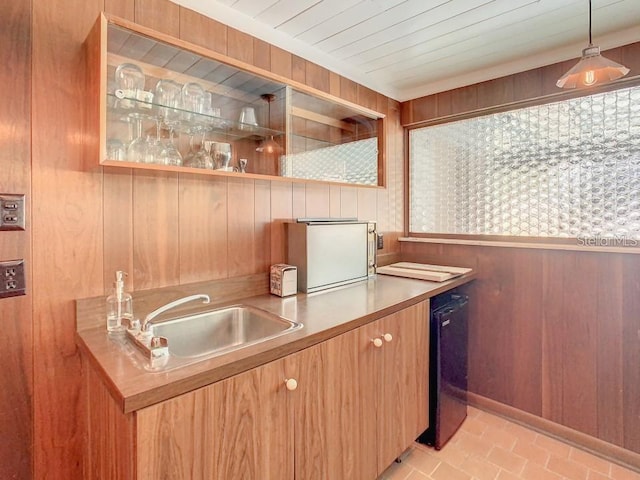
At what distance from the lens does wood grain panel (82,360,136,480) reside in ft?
2.76

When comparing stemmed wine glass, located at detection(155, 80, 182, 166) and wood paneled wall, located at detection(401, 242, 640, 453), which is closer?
stemmed wine glass, located at detection(155, 80, 182, 166)

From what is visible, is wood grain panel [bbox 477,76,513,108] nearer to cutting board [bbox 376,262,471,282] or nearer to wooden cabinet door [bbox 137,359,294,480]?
cutting board [bbox 376,262,471,282]

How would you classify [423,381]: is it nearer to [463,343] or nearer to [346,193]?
[463,343]

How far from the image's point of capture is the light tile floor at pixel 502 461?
1683 millimetres

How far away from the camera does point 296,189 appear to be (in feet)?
6.19

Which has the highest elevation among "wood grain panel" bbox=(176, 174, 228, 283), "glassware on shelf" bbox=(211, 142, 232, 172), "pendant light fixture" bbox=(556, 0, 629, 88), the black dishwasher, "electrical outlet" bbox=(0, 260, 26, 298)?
"pendant light fixture" bbox=(556, 0, 629, 88)

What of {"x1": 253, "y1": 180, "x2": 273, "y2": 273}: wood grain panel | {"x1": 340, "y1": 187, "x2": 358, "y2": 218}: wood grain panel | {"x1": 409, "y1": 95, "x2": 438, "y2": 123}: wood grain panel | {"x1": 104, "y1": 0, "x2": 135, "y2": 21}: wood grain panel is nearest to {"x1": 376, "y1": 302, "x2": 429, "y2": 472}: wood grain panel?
{"x1": 253, "y1": 180, "x2": 273, "y2": 273}: wood grain panel

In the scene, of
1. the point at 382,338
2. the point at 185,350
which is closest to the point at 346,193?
the point at 382,338

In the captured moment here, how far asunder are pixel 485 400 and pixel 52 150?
2.58 metres

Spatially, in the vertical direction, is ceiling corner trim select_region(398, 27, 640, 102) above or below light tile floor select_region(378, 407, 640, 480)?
above

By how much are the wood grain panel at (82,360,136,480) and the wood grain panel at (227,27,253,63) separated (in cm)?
138

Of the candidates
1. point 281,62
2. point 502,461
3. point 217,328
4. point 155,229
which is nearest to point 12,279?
point 155,229

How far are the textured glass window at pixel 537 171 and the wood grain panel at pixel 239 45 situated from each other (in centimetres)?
144

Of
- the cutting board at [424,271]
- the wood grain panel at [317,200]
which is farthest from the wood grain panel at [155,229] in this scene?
the cutting board at [424,271]
